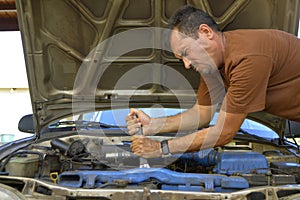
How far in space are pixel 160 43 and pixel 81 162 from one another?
97 centimetres

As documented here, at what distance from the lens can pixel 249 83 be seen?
1.67m

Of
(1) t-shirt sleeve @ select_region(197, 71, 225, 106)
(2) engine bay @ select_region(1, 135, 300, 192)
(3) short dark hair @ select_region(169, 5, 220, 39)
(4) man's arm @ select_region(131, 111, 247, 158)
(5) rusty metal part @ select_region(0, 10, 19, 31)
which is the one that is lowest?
(2) engine bay @ select_region(1, 135, 300, 192)

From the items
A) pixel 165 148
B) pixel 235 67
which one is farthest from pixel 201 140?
pixel 235 67

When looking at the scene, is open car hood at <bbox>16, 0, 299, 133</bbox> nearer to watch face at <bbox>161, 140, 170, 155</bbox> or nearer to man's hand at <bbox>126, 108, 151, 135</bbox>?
man's hand at <bbox>126, 108, 151, 135</bbox>

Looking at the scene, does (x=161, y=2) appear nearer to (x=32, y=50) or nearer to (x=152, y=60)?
(x=152, y=60)

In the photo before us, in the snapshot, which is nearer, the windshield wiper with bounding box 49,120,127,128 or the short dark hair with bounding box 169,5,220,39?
the short dark hair with bounding box 169,5,220,39

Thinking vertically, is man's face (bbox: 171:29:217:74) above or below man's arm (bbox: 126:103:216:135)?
above

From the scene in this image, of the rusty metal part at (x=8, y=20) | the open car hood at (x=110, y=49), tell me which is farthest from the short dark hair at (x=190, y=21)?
the rusty metal part at (x=8, y=20)

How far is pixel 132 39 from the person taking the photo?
8.16 ft

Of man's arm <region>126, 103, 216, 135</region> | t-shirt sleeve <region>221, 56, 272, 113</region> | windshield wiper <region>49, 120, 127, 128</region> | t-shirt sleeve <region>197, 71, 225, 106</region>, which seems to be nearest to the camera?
t-shirt sleeve <region>221, 56, 272, 113</region>

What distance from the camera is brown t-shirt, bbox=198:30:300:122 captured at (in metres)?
1.67

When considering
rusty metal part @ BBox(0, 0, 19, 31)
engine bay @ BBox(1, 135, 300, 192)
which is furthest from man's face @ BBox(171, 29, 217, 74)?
rusty metal part @ BBox(0, 0, 19, 31)

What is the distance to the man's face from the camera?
1.76m

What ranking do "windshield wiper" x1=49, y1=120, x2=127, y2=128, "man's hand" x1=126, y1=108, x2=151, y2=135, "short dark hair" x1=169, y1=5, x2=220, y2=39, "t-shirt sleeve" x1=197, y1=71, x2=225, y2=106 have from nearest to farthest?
"short dark hair" x1=169, y1=5, x2=220, y2=39, "man's hand" x1=126, y1=108, x2=151, y2=135, "t-shirt sleeve" x1=197, y1=71, x2=225, y2=106, "windshield wiper" x1=49, y1=120, x2=127, y2=128
